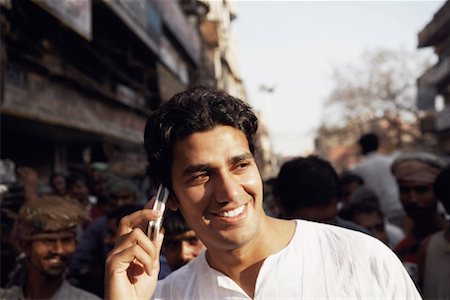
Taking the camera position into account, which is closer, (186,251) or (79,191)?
(186,251)

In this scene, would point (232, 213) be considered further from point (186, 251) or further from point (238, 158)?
point (186, 251)

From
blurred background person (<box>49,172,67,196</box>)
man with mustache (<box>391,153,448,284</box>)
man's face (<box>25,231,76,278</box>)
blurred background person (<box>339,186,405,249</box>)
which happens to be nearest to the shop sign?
blurred background person (<box>49,172,67,196</box>)

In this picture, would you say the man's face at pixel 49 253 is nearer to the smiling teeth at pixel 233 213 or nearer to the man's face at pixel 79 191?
the smiling teeth at pixel 233 213

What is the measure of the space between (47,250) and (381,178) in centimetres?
443

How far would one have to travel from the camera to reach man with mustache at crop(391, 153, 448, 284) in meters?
3.52

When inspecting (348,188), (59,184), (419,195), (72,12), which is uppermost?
(72,12)

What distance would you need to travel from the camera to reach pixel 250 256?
180cm

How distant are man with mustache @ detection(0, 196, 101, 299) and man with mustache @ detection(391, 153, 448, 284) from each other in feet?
6.46

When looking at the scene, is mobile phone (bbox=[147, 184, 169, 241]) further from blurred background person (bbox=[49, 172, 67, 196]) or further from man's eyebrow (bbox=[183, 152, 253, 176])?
blurred background person (bbox=[49, 172, 67, 196])

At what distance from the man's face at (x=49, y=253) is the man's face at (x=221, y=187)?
4.36ft

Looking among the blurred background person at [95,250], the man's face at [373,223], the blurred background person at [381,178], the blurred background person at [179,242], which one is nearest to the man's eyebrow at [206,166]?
the blurred background person at [179,242]

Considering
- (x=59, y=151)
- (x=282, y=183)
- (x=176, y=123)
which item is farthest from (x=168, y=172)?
(x=59, y=151)

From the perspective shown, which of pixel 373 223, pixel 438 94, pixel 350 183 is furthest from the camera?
pixel 438 94

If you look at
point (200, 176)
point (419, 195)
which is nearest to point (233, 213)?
point (200, 176)
